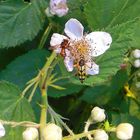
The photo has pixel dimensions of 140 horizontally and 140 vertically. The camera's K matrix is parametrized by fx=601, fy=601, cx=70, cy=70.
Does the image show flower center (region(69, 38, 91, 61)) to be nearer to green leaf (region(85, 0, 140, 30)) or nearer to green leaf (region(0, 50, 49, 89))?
green leaf (region(85, 0, 140, 30))

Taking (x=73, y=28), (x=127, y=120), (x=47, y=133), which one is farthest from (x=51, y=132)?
(x=127, y=120)

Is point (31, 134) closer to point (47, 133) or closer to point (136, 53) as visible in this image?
point (47, 133)

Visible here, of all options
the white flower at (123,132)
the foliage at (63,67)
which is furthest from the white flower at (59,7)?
the white flower at (123,132)

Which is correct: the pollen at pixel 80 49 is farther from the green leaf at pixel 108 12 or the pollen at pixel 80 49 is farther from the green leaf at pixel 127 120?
the green leaf at pixel 127 120

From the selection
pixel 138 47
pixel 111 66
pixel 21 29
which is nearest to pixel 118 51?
pixel 111 66

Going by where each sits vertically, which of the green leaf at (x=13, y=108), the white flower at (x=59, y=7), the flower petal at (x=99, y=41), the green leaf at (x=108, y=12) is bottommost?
the green leaf at (x=13, y=108)

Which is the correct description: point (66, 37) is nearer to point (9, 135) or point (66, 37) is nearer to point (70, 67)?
point (70, 67)
